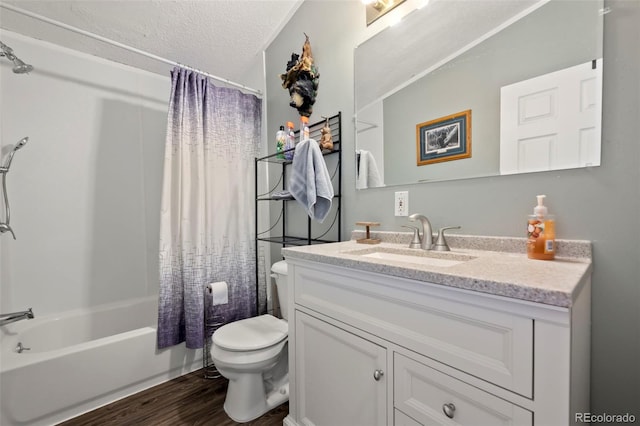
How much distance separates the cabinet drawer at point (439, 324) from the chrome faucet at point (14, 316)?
188cm

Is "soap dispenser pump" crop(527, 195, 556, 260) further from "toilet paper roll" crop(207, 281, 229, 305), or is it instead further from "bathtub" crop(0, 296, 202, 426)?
"bathtub" crop(0, 296, 202, 426)

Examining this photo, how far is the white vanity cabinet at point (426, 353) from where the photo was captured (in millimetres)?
566

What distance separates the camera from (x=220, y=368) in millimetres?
1363

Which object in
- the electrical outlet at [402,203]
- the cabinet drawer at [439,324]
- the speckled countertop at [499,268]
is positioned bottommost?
the cabinet drawer at [439,324]

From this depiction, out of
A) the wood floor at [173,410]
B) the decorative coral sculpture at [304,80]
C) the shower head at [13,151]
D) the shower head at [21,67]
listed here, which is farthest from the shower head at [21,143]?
the decorative coral sculpture at [304,80]

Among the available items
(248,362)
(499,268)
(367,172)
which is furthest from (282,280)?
(499,268)

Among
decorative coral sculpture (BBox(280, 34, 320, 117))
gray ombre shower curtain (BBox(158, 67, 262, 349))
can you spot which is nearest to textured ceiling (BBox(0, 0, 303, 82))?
gray ombre shower curtain (BBox(158, 67, 262, 349))

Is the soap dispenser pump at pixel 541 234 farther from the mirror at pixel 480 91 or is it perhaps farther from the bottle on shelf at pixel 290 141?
the bottle on shelf at pixel 290 141

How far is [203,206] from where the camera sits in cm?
181

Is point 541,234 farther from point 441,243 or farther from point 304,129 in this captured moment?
point 304,129

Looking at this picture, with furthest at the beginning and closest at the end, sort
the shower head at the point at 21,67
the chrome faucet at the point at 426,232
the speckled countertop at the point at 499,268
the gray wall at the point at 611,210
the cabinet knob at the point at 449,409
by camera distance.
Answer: the shower head at the point at 21,67
the chrome faucet at the point at 426,232
the gray wall at the point at 611,210
the cabinet knob at the point at 449,409
the speckled countertop at the point at 499,268

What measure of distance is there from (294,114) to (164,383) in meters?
2.02

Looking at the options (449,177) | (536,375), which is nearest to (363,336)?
(536,375)

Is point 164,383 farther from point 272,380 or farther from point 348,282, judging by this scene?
point 348,282
